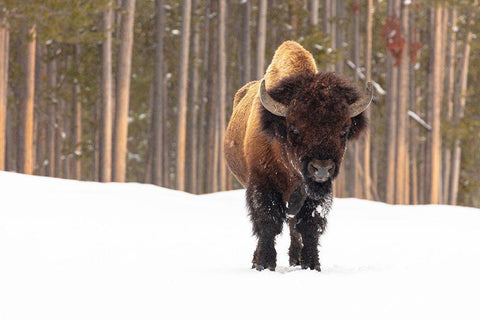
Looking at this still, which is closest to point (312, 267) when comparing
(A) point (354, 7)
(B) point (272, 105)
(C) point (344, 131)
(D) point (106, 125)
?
(C) point (344, 131)

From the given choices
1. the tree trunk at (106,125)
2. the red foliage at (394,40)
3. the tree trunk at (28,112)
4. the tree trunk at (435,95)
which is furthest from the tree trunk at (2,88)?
the tree trunk at (435,95)

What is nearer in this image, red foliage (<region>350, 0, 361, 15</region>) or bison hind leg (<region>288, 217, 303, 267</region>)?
bison hind leg (<region>288, 217, 303, 267</region>)

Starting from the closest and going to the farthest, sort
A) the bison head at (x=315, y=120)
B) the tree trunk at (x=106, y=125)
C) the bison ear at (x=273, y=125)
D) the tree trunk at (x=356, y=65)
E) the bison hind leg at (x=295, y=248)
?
1. the bison head at (x=315, y=120)
2. the bison ear at (x=273, y=125)
3. the bison hind leg at (x=295, y=248)
4. the tree trunk at (x=106, y=125)
5. the tree trunk at (x=356, y=65)

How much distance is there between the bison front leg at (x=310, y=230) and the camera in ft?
27.3

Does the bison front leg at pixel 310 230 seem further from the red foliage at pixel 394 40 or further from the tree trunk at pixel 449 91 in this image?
the tree trunk at pixel 449 91

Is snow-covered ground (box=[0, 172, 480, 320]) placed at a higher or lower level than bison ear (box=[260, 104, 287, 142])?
lower

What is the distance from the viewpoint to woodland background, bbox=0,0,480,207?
74.5ft

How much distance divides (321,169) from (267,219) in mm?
1139

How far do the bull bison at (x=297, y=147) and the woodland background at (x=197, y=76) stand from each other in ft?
43.7

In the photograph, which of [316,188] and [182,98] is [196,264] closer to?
[316,188]

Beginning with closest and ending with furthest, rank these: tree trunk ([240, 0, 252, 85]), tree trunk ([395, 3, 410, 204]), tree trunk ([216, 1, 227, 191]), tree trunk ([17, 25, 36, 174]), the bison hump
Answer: the bison hump < tree trunk ([17, 25, 36, 174]) < tree trunk ([240, 0, 252, 85]) < tree trunk ([216, 1, 227, 191]) < tree trunk ([395, 3, 410, 204])

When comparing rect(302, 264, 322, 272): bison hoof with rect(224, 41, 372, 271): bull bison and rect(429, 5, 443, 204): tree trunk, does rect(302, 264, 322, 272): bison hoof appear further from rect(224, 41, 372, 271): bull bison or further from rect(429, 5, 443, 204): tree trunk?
rect(429, 5, 443, 204): tree trunk

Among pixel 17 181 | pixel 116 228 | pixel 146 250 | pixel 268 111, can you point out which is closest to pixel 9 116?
pixel 17 181

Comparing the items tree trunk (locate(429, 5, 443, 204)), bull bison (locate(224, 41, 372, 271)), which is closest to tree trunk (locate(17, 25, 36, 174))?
tree trunk (locate(429, 5, 443, 204))
